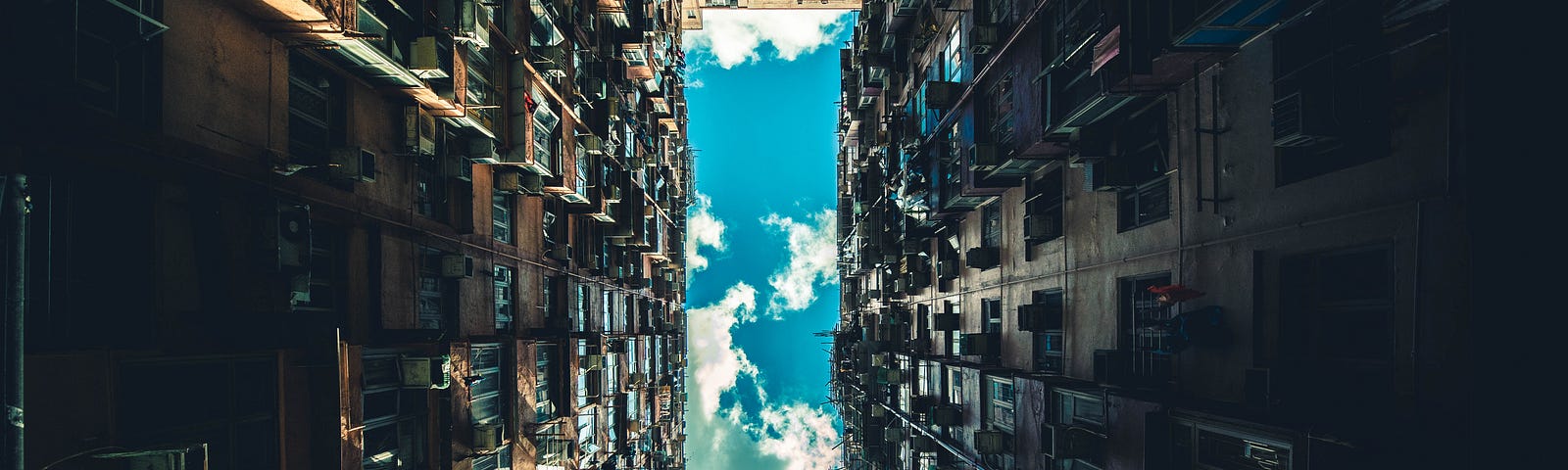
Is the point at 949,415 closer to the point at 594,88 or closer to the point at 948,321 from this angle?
the point at 948,321

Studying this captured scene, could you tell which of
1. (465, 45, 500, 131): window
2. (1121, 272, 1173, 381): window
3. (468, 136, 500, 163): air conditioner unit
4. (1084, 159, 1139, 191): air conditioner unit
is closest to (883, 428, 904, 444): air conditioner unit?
(1121, 272, 1173, 381): window

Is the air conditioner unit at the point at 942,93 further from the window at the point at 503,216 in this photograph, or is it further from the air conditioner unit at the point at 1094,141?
the window at the point at 503,216

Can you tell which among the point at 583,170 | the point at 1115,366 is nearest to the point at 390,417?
the point at 583,170

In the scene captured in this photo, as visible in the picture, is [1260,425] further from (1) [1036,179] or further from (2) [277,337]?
(2) [277,337]

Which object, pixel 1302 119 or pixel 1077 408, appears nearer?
pixel 1302 119

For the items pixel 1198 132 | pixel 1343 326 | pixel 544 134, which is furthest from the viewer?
pixel 544 134

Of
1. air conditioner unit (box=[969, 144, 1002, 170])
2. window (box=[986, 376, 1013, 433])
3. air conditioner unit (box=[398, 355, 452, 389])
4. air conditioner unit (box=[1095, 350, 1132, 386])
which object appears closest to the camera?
air conditioner unit (box=[398, 355, 452, 389])

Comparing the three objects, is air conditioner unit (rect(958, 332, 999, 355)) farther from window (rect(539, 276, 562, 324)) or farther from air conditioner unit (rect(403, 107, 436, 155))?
air conditioner unit (rect(403, 107, 436, 155))
